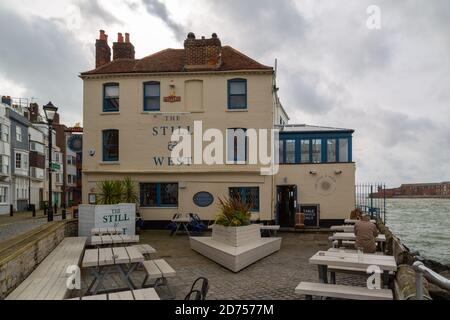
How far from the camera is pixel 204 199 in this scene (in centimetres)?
1906

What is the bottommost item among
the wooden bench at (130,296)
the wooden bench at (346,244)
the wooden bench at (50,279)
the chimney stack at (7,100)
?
the wooden bench at (346,244)

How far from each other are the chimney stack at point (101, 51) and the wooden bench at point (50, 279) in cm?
Answer: 1520

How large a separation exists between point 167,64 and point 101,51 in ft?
16.4

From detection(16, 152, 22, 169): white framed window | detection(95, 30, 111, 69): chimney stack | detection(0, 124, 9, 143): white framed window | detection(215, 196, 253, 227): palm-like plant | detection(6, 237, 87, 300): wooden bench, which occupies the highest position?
detection(95, 30, 111, 69): chimney stack

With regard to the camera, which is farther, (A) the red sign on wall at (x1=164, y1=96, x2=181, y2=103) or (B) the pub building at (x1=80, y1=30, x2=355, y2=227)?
(A) the red sign on wall at (x1=164, y1=96, x2=181, y2=103)

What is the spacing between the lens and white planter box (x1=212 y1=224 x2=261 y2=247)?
1053 cm

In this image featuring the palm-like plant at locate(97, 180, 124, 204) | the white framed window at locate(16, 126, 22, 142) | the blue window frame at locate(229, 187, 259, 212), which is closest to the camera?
the palm-like plant at locate(97, 180, 124, 204)

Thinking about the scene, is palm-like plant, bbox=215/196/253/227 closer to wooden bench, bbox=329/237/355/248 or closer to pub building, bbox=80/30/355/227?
wooden bench, bbox=329/237/355/248

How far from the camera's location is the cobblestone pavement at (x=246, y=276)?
7.57m

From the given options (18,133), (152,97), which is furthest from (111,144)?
(18,133)

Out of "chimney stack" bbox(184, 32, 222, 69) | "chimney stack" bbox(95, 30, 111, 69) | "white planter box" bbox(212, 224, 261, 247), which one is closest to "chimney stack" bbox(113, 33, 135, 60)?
"chimney stack" bbox(95, 30, 111, 69)

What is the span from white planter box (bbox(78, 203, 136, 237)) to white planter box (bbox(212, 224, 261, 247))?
15.2 ft

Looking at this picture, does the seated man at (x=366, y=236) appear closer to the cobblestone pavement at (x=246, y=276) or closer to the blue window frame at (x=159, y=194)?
the cobblestone pavement at (x=246, y=276)

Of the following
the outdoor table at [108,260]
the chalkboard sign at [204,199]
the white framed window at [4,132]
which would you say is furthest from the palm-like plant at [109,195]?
the white framed window at [4,132]
